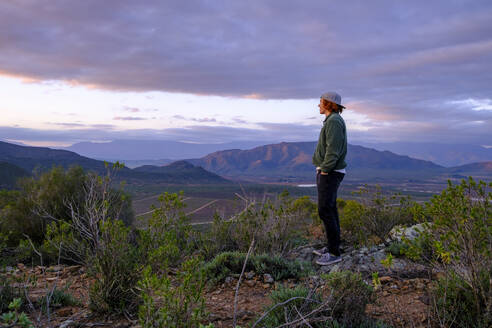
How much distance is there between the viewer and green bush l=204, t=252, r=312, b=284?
3.89 metres

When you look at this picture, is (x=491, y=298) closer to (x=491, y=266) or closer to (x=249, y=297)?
(x=491, y=266)

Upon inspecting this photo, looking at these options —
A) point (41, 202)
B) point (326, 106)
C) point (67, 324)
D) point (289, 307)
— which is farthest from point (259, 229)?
point (41, 202)

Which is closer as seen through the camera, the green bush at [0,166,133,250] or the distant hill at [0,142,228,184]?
the green bush at [0,166,133,250]

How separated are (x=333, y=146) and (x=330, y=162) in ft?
0.67

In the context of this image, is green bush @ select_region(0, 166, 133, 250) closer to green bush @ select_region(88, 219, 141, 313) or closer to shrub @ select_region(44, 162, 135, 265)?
shrub @ select_region(44, 162, 135, 265)

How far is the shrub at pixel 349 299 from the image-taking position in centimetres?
236

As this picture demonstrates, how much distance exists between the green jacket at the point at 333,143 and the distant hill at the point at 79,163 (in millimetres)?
68061

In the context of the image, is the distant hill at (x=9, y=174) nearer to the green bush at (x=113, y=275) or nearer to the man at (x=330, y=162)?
the green bush at (x=113, y=275)

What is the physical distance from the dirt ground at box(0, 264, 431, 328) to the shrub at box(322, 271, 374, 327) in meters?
0.19

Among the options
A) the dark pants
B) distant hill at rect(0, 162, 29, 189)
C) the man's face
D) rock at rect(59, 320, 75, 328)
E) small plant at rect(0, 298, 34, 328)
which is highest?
the man's face

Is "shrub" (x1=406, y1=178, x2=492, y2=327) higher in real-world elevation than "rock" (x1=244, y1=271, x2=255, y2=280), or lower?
higher

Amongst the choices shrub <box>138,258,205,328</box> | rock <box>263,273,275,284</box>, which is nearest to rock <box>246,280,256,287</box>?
rock <box>263,273,275,284</box>

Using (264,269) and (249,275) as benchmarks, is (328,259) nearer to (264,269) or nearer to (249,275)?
(264,269)

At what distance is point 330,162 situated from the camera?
4141 millimetres
